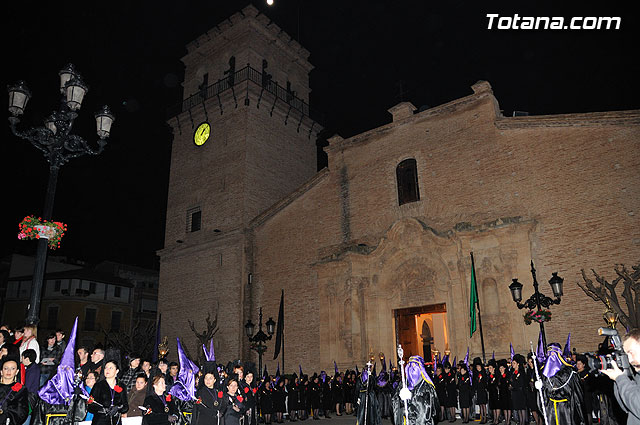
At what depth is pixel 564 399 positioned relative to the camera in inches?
368

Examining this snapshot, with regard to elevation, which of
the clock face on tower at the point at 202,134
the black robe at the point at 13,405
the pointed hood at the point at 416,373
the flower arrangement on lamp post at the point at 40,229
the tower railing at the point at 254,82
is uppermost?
the tower railing at the point at 254,82

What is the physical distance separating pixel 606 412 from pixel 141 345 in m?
37.4

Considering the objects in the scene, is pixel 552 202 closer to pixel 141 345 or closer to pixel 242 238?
pixel 242 238

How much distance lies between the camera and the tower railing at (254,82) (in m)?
28.7

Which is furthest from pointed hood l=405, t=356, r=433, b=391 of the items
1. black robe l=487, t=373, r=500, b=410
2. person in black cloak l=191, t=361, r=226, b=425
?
black robe l=487, t=373, r=500, b=410

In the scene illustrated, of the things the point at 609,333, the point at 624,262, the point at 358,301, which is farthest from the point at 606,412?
the point at 358,301

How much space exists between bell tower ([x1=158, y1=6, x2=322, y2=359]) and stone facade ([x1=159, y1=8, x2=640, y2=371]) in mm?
110

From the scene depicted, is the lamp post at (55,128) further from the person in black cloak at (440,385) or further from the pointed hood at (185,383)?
the person in black cloak at (440,385)

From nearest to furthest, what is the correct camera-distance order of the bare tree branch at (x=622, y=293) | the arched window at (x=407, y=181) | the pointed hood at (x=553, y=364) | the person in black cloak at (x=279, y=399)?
1. the pointed hood at (x=553, y=364)
2. the bare tree branch at (x=622, y=293)
3. the person in black cloak at (x=279, y=399)
4. the arched window at (x=407, y=181)

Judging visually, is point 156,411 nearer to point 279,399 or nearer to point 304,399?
point 279,399

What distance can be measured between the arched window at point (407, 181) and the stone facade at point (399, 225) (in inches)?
11.2

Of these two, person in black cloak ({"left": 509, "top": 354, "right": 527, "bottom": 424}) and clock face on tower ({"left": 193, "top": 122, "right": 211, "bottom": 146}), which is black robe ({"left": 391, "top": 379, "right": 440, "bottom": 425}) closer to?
person in black cloak ({"left": 509, "top": 354, "right": 527, "bottom": 424})

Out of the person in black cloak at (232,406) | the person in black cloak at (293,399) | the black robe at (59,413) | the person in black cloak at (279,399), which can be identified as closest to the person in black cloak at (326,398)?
the person in black cloak at (293,399)

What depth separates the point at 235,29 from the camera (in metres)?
30.4
